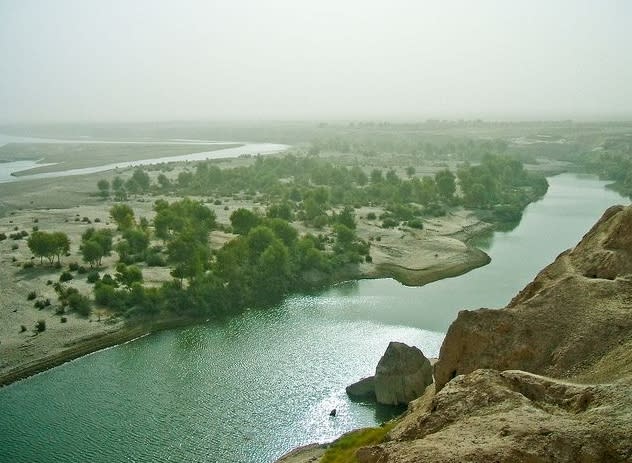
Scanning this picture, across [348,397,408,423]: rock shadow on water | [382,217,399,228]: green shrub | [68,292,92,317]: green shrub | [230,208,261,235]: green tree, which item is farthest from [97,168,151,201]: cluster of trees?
[348,397,408,423]: rock shadow on water

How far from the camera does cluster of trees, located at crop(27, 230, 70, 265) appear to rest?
176ft

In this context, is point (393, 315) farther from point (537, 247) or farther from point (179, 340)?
point (537, 247)

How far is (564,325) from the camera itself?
19734 millimetres

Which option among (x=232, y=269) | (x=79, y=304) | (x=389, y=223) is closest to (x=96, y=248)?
(x=79, y=304)

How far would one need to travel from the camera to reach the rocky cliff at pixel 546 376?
42.8 ft

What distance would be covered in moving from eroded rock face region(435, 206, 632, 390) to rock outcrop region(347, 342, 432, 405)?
26.5 feet

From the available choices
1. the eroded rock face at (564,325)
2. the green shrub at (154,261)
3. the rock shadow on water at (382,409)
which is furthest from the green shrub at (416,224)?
the eroded rock face at (564,325)

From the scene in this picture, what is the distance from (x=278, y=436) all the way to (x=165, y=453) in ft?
17.8

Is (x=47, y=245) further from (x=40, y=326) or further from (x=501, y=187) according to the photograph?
(x=501, y=187)

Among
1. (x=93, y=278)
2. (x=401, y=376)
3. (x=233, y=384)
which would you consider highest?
(x=93, y=278)

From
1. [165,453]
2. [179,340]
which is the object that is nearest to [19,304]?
[179,340]

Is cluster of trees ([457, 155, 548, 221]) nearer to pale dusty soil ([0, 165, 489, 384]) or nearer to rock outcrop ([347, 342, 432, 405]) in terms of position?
pale dusty soil ([0, 165, 489, 384])

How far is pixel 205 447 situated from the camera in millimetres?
28516

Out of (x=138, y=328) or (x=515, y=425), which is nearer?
(x=515, y=425)
